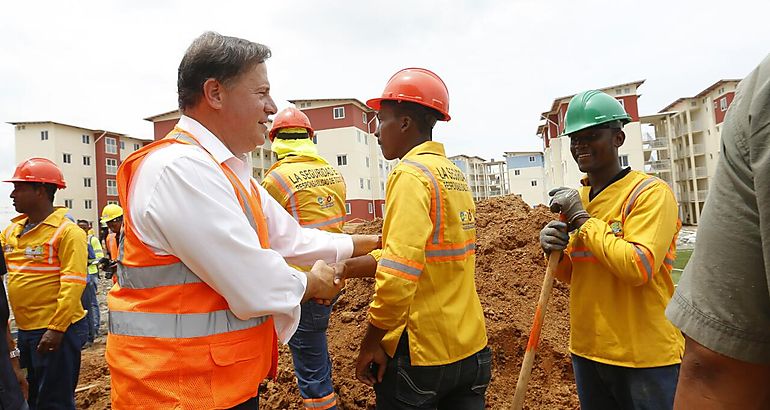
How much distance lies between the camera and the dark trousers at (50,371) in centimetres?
443

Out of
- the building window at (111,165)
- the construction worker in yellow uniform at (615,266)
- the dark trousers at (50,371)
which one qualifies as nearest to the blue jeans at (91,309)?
the dark trousers at (50,371)

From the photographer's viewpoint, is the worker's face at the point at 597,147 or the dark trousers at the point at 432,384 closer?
the dark trousers at the point at 432,384

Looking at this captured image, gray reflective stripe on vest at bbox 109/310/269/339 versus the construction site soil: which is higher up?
gray reflective stripe on vest at bbox 109/310/269/339

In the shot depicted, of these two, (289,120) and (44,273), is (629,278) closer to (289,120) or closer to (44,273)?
(289,120)

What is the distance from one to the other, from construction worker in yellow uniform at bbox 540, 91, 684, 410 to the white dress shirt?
5.94ft

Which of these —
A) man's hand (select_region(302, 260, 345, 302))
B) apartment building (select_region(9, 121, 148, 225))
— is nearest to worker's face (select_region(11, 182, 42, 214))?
man's hand (select_region(302, 260, 345, 302))

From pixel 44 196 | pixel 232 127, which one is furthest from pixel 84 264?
pixel 232 127

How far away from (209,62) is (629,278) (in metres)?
2.42

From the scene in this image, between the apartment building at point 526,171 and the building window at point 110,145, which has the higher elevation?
the building window at point 110,145

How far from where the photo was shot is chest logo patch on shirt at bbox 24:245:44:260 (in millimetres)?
4508

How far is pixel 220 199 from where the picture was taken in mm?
1871

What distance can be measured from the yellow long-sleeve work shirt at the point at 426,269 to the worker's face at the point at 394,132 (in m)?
0.18

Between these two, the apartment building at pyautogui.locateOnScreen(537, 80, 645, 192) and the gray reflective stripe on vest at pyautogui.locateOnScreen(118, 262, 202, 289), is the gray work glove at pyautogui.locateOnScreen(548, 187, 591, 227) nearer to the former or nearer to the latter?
the gray reflective stripe on vest at pyautogui.locateOnScreen(118, 262, 202, 289)

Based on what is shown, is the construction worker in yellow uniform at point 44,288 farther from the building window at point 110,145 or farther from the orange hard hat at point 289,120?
the building window at point 110,145
